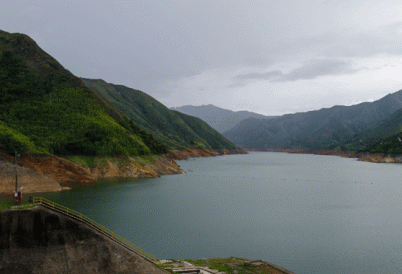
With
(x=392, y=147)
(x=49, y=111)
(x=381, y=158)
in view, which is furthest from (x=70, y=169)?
(x=392, y=147)

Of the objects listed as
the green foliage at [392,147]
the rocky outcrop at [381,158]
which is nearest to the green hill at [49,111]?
the rocky outcrop at [381,158]

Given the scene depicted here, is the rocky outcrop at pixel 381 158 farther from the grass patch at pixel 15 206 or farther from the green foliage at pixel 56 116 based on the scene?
the grass patch at pixel 15 206

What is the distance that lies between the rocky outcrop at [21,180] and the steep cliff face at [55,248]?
3313 centimetres

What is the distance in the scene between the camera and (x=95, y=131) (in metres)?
74.6

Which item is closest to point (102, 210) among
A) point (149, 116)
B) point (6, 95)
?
point (6, 95)

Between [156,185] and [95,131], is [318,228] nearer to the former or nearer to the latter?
[156,185]

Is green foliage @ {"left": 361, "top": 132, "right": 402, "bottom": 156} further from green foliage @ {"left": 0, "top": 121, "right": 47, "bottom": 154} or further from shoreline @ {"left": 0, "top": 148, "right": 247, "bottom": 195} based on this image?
green foliage @ {"left": 0, "top": 121, "right": 47, "bottom": 154}

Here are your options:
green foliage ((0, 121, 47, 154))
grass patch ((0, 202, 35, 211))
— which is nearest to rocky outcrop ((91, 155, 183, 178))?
green foliage ((0, 121, 47, 154))

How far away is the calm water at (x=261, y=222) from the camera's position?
23.8m

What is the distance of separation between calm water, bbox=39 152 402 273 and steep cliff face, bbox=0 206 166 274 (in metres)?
7.83

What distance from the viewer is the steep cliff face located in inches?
576

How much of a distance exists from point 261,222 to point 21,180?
125 feet

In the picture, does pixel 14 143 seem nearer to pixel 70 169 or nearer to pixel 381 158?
pixel 70 169

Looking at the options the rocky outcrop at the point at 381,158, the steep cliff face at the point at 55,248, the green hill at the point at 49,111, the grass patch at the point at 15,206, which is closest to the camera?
the steep cliff face at the point at 55,248
